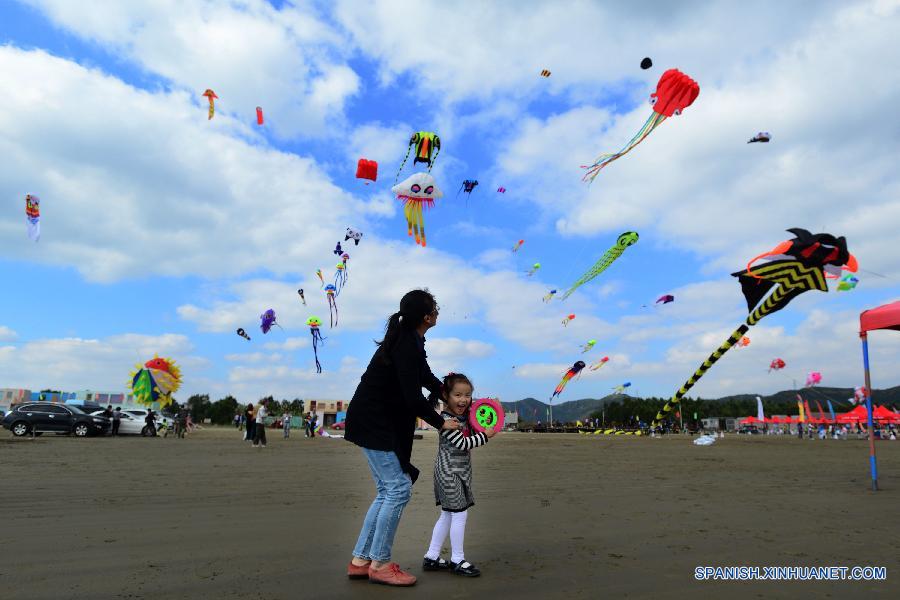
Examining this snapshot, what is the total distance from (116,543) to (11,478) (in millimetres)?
5707

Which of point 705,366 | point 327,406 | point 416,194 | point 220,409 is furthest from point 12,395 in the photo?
point 705,366

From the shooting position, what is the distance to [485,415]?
407 cm

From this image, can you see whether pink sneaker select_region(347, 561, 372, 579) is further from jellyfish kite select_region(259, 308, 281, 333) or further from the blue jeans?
jellyfish kite select_region(259, 308, 281, 333)

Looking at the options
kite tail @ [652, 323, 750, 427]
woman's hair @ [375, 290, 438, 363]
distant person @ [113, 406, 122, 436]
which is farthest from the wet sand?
distant person @ [113, 406, 122, 436]

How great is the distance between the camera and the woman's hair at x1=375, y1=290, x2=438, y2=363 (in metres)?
3.65

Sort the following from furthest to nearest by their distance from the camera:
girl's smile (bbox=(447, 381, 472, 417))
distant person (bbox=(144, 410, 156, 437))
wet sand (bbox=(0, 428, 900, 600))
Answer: distant person (bbox=(144, 410, 156, 437)), girl's smile (bbox=(447, 381, 472, 417)), wet sand (bbox=(0, 428, 900, 600))

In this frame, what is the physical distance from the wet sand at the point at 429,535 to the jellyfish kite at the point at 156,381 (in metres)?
23.4

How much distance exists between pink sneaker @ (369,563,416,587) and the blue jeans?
0.33 ft

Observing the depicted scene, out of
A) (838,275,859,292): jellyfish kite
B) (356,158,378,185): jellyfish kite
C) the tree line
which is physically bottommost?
the tree line

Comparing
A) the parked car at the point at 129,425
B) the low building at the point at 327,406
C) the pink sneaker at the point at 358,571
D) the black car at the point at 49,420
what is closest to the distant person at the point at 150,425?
the parked car at the point at 129,425

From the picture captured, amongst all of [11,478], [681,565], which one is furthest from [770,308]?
[11,478]

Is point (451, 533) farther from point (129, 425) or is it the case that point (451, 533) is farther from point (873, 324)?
point (129, 425)

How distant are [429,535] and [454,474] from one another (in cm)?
135

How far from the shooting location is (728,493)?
7625mm
